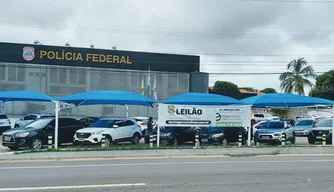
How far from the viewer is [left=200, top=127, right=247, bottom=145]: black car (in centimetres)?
1973

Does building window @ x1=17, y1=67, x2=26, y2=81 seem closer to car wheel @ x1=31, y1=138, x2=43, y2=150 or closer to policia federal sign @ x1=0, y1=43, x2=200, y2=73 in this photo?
policia federal sign @ x1=0, y1=43, x2=200, y2=73

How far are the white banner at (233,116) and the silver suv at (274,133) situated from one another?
1368 mm

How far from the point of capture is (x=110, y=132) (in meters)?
18.7

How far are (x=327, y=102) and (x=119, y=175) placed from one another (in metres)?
15.6

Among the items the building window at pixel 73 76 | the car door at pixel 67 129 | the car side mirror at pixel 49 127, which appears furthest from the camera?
the building window at pixel 73 76

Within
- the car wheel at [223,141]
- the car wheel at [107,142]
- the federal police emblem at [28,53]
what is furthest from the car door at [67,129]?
the federal police emblem at [28,53]

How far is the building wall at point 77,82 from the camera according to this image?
4678 centimetres

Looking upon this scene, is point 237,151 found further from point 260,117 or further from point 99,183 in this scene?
point 260,117

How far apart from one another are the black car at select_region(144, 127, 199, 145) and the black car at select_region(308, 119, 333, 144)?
24.2 feet

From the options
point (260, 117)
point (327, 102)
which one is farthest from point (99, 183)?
point (260, 117)

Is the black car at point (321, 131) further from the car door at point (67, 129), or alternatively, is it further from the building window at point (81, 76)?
the building window at point (81, 76)

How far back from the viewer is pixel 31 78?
155 ft

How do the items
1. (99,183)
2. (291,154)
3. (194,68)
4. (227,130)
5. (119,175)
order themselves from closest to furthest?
(99,183) → (119,175) → (291,154) → (227,130) → (194,68)

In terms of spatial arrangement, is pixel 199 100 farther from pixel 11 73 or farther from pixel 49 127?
pixel 11 73
